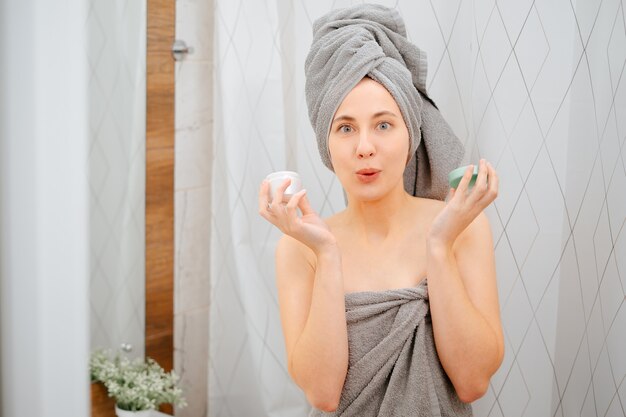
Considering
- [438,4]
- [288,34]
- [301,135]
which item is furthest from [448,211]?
[288,34]

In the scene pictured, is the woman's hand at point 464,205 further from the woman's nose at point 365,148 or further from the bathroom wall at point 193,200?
the bathroom wall at point 193,200

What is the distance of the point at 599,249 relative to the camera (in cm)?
147

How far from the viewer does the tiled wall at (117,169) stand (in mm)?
2029

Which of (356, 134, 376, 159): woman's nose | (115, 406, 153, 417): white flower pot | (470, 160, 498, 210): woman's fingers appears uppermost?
(356, 134, 376, 159): woman's nose

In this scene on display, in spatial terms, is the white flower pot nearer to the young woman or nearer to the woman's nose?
the young woman

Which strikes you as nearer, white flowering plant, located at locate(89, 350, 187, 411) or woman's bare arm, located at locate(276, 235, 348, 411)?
woman's bare arm, located at locate(276, 235, 348, 411)

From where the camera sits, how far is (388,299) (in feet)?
4.32

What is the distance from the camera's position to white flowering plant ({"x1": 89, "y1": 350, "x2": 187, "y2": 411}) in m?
1.99

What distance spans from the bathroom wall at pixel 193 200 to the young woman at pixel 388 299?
3.12 feet

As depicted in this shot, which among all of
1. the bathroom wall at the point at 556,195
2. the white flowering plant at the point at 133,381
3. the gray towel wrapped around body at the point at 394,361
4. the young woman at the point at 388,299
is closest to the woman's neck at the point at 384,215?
the young woman at the point at 388,299

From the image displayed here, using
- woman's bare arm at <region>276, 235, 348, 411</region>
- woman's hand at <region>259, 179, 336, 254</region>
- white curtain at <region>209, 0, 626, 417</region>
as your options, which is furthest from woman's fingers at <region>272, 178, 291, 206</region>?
white curtain at <region>209, 0, 626, 417</region>

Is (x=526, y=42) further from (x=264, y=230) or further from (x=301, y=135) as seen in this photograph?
(x=264, y=230)

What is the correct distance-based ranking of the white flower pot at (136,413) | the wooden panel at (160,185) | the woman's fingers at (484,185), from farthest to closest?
1. the wooden panel at (160,185)
2. the white flower pot at (136,413)
3. the woman's fingers at (484,185)

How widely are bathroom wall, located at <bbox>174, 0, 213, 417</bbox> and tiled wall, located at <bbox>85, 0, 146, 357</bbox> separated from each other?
12 centimetres
